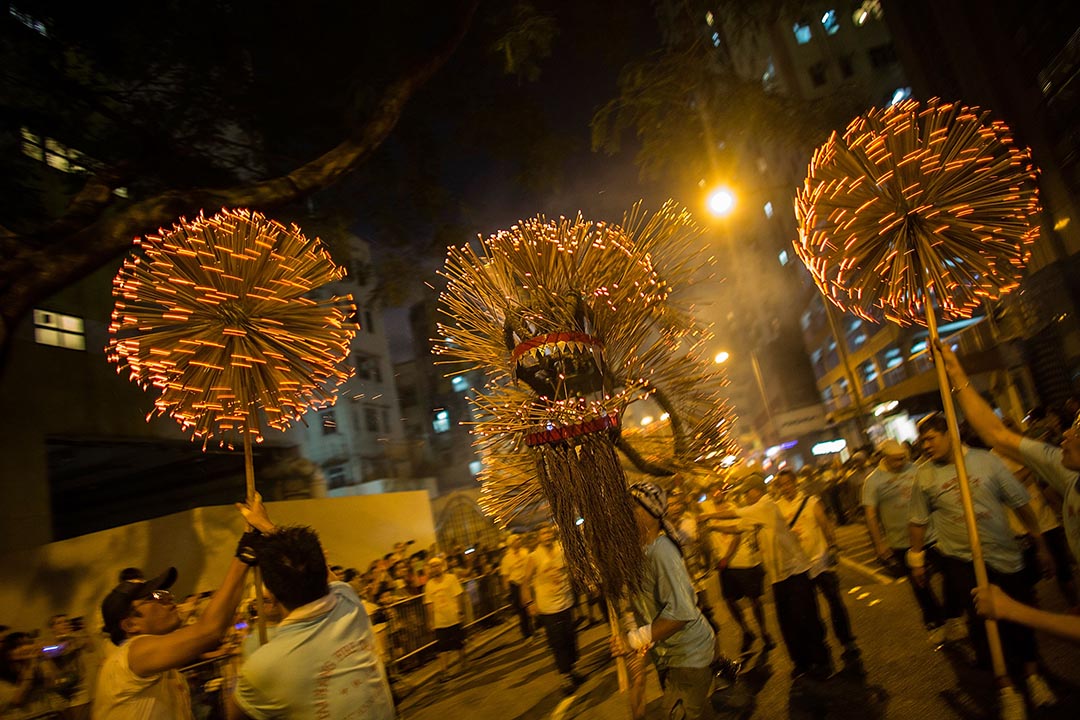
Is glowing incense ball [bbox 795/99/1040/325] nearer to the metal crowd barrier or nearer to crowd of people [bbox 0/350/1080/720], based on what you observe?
crowd of people [bbox 0/350/1080/720]

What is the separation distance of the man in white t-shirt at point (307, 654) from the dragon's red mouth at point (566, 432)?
122 centimetres

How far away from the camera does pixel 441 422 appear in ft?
174

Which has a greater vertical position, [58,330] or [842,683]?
Result: [58,330]

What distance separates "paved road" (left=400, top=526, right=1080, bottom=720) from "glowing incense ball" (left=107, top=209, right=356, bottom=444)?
311 centimetres

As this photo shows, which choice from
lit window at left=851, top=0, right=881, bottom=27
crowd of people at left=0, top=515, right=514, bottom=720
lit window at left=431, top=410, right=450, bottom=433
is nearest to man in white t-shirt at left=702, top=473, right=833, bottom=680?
crowd of people at left=0, top=515, right=514, bottom=720

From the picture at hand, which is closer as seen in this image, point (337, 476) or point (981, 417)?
Answer: point (981, 417)

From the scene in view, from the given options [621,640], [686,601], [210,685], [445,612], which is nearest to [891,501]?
[686,601]

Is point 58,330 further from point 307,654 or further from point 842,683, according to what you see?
point 842,683

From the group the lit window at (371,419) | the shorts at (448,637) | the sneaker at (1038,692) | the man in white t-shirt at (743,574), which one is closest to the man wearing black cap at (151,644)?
the sneaker at (1038,692)

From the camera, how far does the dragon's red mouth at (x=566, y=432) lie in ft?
12.3

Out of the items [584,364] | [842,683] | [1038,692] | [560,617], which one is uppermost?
[584,364]

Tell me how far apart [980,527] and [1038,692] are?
104 centimetres

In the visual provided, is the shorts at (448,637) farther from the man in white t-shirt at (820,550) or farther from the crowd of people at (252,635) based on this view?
the crowd of people at (252,635)

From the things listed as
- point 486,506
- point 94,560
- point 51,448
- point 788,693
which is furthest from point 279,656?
point 51,448
